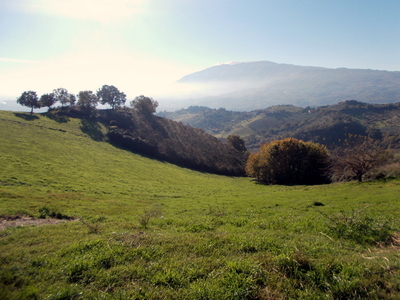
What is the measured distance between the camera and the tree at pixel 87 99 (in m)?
80.8

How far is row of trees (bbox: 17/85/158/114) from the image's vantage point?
229 ft

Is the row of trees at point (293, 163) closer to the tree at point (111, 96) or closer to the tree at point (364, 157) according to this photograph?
the tree at point (364, 157)

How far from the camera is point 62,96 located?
7819 cm

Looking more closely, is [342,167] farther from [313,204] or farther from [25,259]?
[25,259]


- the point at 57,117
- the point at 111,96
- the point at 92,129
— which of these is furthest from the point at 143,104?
the point at 57,117

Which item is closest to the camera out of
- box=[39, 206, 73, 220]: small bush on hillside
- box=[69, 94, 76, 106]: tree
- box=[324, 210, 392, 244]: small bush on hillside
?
box=[324, 210, 392, 244]: small bush on hillside

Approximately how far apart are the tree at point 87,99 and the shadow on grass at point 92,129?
1151 centimetres

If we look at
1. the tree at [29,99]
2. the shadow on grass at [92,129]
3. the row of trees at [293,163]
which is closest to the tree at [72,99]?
the tree at [29,99]

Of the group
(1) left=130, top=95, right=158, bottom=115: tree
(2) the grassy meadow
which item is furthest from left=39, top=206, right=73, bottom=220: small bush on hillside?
(1) left=130, top=95, right=158, bottom=115: tree

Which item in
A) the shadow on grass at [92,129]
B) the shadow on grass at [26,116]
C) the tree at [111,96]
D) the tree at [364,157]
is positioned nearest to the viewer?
the tree at [364,157]

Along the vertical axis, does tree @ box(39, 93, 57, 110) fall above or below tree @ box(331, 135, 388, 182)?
above

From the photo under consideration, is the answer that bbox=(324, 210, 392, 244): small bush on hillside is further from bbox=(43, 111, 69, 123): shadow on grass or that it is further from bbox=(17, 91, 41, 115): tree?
bbox=(17, 91, 41, 115): tree

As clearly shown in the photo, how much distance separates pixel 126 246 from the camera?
23.3 ft

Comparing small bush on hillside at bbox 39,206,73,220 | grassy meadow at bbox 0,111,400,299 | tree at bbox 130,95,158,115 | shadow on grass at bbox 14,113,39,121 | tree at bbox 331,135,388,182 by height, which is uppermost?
tree at bbox 130,95,158,115
